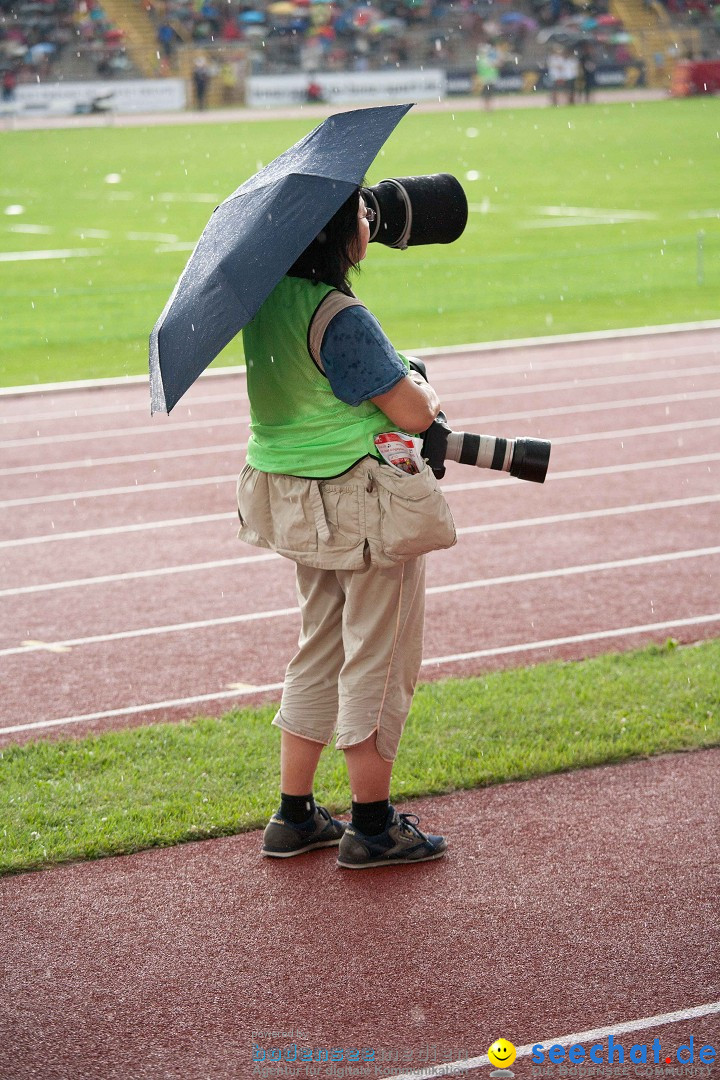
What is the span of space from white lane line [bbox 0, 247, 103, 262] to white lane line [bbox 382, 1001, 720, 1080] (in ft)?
59.1

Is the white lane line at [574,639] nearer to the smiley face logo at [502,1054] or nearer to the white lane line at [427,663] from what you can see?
the white lane line at [427,663]

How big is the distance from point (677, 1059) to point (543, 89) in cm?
5438

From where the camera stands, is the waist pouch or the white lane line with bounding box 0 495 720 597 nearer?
the waist pouch

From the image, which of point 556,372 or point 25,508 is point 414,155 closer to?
point 556,372

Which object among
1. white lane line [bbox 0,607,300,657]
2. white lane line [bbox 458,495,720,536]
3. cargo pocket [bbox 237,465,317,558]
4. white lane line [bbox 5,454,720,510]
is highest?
cargo pocket [bbox 237,465,317,558]

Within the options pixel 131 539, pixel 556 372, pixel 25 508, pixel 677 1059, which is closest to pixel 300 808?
pixel 677 1059

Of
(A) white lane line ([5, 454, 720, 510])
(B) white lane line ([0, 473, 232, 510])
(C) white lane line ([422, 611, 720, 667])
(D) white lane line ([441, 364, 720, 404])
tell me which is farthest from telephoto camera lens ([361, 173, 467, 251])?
(D) white lane line ([441, 364, 720, 404])

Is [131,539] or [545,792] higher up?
[545,792]

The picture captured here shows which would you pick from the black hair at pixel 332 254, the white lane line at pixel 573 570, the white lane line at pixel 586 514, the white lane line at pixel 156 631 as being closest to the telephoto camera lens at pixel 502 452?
the black hair at pixel 332 254

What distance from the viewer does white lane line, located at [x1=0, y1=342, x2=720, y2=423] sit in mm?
11273

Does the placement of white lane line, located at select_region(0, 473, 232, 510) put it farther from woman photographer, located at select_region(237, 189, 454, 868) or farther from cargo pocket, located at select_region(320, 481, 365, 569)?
cargo pocket, located at select_region(320, 481, 365, 569)

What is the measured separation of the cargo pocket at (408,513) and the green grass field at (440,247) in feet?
30.9

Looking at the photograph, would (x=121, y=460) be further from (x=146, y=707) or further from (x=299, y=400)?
(x=299, y=400)

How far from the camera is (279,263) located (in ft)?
11.5
